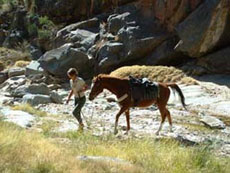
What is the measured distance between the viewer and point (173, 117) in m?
16.7

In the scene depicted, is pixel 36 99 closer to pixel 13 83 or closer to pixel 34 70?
pixel 13 83

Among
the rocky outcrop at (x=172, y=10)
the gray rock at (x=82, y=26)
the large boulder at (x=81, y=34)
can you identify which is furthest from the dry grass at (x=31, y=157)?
the gray rock at (x=82, y=26)

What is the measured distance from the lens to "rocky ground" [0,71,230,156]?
1240 centimetres

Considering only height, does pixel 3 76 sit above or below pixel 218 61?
below

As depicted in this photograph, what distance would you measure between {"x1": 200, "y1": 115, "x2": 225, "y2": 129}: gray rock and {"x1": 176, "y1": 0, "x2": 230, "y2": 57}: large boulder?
10.0 m

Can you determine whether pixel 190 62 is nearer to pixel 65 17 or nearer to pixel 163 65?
pixel 163 65

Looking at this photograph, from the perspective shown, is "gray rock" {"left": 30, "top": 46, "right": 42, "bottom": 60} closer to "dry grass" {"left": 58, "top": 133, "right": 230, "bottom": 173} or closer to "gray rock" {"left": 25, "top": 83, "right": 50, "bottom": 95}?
"gray rock" {"left": 25, "top": 83, "right": 50, "bottom": 95}

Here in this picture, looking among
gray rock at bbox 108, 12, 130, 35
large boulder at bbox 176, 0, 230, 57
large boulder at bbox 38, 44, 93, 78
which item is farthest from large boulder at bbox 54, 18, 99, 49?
large boulder at bbox 176, 0, 230, 57

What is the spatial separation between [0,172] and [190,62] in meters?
22.4

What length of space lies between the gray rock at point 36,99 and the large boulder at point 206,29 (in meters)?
9.00

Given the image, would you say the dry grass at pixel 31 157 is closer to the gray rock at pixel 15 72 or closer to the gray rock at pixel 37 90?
the gray rock at pixel 37 90

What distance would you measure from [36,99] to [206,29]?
34.6 ft

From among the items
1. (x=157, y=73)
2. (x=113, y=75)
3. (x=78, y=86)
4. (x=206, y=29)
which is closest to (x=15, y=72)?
(x=113, y=75)

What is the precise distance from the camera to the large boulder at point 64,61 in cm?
2833
